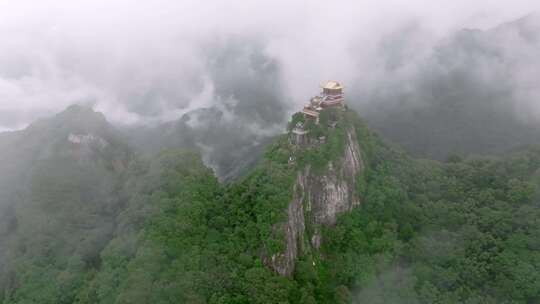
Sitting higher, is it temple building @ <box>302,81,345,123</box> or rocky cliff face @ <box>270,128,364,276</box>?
temple building @ <box>302,81,345,123</box>

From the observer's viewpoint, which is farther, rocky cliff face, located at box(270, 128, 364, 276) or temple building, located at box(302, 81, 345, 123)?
temple building, located at box(302, 81, 345, 123)

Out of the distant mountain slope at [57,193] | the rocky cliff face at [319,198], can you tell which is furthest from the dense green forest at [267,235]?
the rocky cliff face at [319,198]

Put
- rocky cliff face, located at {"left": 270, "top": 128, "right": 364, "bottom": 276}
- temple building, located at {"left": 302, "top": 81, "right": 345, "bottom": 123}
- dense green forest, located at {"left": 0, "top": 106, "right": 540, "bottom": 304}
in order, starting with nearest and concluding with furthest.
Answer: dense green forest, located at {"left": 0, "top": 106, "right": 540, "bottom": 304}
rocky cliff face, located at {"left": 270, "top": 128, "right": 364, "bottom": 276}
temple building, located at {"left": 302, "top": 81, "right": 345, "bottom": 123}

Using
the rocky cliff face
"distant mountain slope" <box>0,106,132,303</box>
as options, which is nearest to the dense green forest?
"distant mountain slope" <box>0,106,132,303</box>

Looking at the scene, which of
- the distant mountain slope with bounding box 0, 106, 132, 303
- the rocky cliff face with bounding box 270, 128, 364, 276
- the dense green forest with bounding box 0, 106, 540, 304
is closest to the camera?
the dense green forest with bounding box 0, 106, 540, 304

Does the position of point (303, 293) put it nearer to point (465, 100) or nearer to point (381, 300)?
point (381, 300)

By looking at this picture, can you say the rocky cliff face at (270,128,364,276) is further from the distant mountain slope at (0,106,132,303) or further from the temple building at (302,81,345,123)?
the distant mountain slope at (0,106,132,303)
